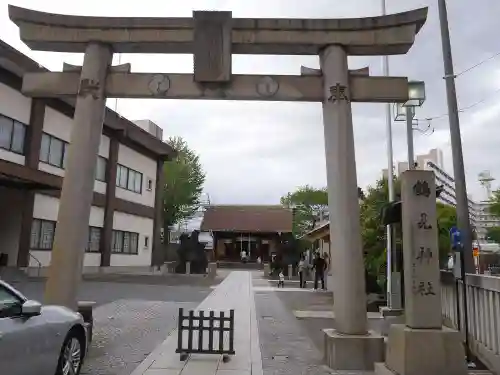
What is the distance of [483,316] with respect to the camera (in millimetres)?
7551

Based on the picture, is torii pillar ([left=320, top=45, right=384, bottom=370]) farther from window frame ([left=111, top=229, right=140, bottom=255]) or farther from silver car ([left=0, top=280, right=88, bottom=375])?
window frame ([left=111, top=229, right=140, bottom=255])

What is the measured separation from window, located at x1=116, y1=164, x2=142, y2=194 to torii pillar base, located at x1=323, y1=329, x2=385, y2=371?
2880cm

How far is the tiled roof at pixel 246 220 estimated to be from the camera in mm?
51156

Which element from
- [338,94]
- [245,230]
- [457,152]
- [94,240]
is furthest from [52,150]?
[245,230]

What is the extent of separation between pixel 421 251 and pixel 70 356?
16.9ft

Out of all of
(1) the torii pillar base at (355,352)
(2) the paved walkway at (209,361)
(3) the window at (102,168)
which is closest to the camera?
(2) the paved walkway at (209,361)

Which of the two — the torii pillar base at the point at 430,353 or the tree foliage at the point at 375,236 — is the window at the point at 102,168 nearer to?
the tree foliage at the point at 375,236

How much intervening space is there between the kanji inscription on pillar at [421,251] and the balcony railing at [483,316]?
0.97 m

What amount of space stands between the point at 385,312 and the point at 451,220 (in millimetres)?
7934

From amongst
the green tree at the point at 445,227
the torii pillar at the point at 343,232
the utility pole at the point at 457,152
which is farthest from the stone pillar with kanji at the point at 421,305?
the green tree at the point at 445,227

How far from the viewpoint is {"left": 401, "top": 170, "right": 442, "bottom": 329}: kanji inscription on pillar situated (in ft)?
21.9

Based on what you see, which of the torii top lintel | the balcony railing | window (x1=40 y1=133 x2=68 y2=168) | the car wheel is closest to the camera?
the car wheel

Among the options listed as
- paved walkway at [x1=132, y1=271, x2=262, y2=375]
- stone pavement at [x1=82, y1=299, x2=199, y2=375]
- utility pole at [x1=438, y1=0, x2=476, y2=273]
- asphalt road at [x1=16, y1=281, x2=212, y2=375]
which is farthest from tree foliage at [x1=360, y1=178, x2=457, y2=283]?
paved walkway at [x1=132, y1=271, x2=262, y2=375]

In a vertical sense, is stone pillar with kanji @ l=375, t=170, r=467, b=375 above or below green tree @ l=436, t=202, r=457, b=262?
below
